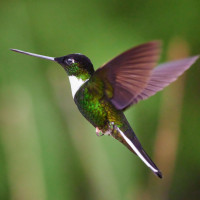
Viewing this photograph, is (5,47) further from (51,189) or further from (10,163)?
(51,189)

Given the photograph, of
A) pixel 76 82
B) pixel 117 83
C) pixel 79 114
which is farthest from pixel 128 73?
pixel 79 114

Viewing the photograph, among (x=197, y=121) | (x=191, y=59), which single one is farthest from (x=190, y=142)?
(x=191, y=59)

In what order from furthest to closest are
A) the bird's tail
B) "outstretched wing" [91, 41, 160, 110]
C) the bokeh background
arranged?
the bokeh background → the bird's tail → "outstretched wing" [91, 41, 160, 110]

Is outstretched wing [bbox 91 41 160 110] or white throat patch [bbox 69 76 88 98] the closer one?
outstretched wing [bbox 91 41 160 110]

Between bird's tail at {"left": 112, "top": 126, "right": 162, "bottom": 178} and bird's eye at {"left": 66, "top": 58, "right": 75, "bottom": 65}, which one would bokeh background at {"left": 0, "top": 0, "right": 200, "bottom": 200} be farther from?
bird's eye at {"left": 66, "top": 58, "right": 75, "bottom": 65}

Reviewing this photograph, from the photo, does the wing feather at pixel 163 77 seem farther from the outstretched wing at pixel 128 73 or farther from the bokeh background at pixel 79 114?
the bokeh background at pixel 79 114

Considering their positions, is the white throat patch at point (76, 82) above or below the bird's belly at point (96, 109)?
above

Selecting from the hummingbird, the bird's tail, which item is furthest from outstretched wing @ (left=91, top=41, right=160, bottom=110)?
the bird's tail

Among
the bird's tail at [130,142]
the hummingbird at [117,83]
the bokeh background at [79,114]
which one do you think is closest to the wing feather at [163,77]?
the hummingbird at [117,83]

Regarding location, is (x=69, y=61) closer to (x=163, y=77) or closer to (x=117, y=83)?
(x=117, y=83)
